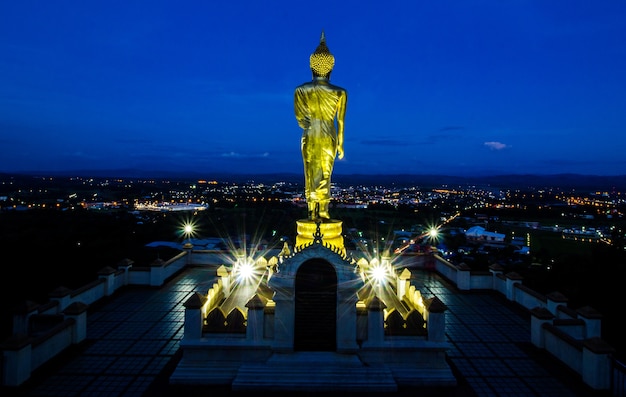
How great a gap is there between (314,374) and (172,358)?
128 inches

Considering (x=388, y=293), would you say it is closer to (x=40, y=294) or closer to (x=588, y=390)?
(x=588, y=390)

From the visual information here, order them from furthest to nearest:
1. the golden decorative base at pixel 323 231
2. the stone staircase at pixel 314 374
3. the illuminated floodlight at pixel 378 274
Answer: the golden decorative base at pixel 323 231 < the illuminated floodlight at pixel 378 274 < the stone staircase at pixel 314 374

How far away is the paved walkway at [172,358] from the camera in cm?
751

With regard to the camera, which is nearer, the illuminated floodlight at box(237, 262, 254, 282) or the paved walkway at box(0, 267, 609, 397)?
the paved walkway at box(0, 267, 609, 397)

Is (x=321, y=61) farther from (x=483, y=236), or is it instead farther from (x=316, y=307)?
(x=483, y=236)

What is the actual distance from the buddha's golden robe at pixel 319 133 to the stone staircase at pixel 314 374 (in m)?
→ 4.99

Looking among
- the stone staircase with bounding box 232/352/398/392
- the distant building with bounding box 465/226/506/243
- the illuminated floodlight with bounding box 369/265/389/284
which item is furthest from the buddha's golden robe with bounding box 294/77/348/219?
the distant building with bounding box 465/226/506/243

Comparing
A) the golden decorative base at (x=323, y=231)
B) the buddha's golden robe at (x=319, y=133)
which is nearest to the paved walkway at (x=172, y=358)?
the golden decorative base at (x=323, y=231)

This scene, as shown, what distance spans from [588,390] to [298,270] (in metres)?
5.85

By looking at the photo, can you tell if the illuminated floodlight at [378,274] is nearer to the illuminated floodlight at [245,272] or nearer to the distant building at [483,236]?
the illuminated floodlight at [245,272]

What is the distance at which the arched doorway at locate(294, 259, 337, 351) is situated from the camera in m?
8.11

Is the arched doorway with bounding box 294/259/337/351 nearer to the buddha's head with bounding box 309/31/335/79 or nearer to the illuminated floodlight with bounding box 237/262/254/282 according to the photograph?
the illuminated floodlight with bounding box 237/262/254/282

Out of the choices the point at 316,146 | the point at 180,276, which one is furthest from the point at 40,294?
the point at 316,146

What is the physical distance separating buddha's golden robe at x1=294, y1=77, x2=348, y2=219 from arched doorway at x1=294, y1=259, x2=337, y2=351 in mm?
3790
